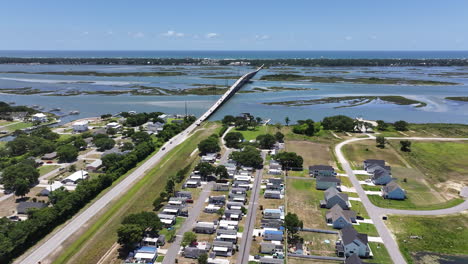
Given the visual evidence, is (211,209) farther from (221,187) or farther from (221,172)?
(221,172)

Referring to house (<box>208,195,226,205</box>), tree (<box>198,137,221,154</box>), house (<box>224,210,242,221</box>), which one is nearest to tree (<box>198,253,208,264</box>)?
house (<box>224,210,242,221</box>)

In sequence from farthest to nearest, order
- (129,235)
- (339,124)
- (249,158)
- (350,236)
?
(339,124)
(249,158)
(350,236)
(129,235)

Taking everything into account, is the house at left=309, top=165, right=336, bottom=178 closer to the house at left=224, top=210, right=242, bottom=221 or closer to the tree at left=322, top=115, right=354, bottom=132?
the house at left=224, top=210, right=242, bottom=221

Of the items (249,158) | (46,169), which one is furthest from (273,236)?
(46,169)

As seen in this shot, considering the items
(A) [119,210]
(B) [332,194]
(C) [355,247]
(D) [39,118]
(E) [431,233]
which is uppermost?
(D) [39,118]

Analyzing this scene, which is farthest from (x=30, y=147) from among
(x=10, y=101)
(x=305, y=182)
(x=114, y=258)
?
(x=10, y=101)

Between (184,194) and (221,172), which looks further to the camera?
(221,172)

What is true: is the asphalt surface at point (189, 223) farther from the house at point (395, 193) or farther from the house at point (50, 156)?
the house at point (50, 156)
